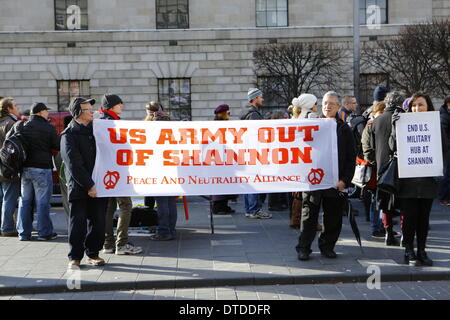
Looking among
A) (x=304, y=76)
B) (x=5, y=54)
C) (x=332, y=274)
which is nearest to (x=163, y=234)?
(x=332, y=274)

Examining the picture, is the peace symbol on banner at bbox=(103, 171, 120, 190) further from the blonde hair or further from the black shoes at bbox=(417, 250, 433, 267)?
the black shoes at bbox=(417, 250, 433, 267)

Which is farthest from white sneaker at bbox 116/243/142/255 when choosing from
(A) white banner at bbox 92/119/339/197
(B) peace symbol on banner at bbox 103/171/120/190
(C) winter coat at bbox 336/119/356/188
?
(C) winter coat at bbox 336/119/356/188

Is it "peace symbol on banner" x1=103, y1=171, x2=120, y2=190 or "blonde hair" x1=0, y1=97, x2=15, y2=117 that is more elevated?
"blonde hair" x1=0, y1=97, x2=15, y2=117

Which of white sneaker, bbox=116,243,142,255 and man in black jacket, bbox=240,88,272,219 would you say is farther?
man in black jacket, bbox=240,88,272,219

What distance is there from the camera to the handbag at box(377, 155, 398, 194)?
6.75 meters

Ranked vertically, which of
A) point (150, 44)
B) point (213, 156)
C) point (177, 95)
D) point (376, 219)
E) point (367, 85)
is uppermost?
point (150, 44)

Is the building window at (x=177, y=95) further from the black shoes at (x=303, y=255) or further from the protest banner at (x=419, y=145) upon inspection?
the protest banner at (x=419, y=145)

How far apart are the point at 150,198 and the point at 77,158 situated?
2.22 meters

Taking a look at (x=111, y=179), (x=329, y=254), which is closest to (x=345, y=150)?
(x=329, y=254)

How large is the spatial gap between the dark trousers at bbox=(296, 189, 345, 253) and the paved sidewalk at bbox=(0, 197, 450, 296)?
205 millimetres

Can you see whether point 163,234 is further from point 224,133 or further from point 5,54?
point 5,54

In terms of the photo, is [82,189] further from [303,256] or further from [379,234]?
[379,234]

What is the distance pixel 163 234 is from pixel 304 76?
13946 millimetres

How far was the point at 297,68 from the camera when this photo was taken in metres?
20.8
